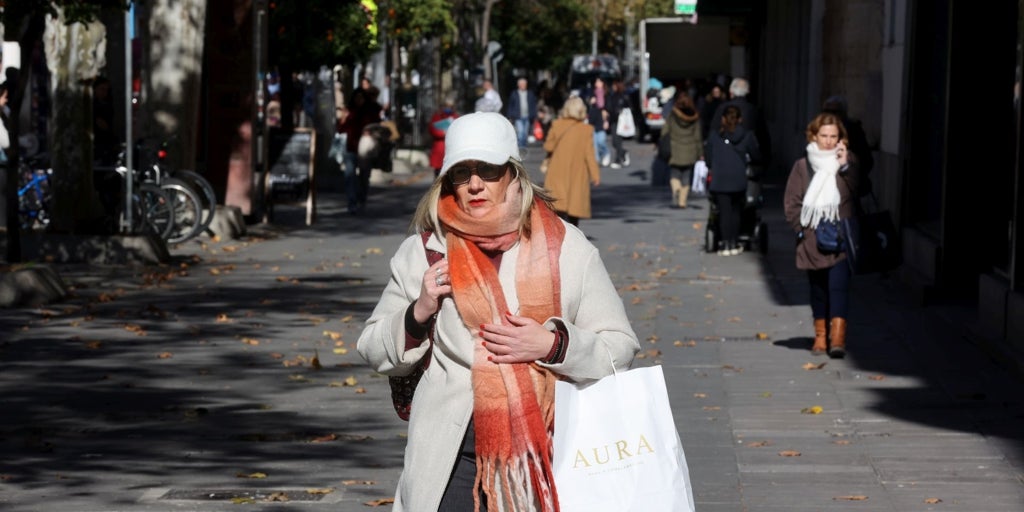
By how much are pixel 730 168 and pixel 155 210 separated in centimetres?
586

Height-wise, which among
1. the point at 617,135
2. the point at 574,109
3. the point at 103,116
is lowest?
the point at 617,135

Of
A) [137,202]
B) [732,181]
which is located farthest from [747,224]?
[137,202]

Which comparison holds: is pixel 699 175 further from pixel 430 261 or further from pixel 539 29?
pixel 539 29

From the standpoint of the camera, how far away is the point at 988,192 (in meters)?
14.7

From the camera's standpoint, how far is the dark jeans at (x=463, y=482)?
14.8 ft

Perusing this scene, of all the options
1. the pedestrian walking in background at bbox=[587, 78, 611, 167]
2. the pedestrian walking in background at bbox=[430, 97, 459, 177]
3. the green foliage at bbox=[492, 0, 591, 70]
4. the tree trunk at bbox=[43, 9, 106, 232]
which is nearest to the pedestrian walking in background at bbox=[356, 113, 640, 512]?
the tree trunk at bbox=[43, 9, 106, 232]

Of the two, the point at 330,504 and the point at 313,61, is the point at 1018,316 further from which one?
the point at 313,61

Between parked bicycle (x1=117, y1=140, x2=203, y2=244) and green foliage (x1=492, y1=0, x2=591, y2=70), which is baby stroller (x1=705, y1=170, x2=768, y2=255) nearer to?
parked bicycle (x1=117, y1=140, x2=203, y2=244)

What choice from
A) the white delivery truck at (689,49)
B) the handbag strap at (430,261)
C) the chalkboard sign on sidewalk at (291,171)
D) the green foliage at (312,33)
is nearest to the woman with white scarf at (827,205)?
the handbag strap at (430,261)

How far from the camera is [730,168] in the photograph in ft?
62.6

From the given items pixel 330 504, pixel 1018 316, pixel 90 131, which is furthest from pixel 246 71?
pixel 330 504

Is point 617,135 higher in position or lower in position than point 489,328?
lower

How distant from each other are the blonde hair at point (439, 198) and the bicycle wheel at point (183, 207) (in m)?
15.9

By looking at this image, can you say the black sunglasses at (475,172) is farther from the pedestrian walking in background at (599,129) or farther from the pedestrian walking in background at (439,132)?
the pedestrian walking in background at (599,129)
